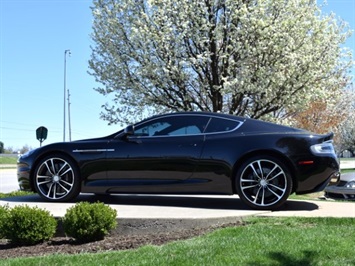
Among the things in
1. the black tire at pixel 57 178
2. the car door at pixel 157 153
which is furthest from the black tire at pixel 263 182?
the black tire at pixel 57 178

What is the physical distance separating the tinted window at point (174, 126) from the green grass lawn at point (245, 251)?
2.08 meters

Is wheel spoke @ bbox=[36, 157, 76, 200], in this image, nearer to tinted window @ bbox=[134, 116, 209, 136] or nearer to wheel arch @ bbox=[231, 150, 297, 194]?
tinted window @ bbox=[134, 116, 209, 136]

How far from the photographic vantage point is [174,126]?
6.93 meters

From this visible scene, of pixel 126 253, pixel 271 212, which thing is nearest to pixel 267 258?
pixel 126 253

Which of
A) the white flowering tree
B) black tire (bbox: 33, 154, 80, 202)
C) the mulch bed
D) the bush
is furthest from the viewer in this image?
the white flowering tree

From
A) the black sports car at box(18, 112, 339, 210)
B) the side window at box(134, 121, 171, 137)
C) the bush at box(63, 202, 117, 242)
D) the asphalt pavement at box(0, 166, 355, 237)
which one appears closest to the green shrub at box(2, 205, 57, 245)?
the bush at box(63, 202, 117, 242)

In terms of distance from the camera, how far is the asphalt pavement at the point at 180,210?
5605 millimetres

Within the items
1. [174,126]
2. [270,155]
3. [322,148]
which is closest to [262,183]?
[270,155]

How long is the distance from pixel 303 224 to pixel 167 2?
10.8 m

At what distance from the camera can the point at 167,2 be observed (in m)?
14.8

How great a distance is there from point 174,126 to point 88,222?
2178 mm

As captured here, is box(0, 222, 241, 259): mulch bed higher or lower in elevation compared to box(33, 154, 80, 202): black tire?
lower

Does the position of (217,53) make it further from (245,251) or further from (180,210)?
(245,251)

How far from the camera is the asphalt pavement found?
5605 mm
